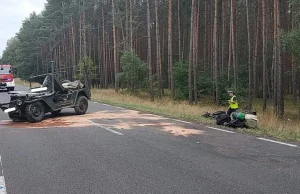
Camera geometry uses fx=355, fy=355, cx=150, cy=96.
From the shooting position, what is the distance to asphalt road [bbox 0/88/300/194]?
5375 millimetres

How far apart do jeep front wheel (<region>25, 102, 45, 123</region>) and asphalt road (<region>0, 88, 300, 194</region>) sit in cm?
267

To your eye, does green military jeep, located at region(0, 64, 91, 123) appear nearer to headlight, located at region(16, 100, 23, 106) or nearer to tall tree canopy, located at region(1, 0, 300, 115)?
headlight, located at region(16, 100, 23, 106)

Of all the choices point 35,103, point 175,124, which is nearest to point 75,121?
point 35,103

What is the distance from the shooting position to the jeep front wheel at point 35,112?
44.7 feet

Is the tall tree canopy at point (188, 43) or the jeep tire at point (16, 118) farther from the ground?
the tall tree canopy at point (188, 43)

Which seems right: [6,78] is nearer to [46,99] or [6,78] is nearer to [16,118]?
[16,118]

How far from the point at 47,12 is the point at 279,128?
62.9m

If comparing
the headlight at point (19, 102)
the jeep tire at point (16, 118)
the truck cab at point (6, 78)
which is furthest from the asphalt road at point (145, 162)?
the truck cab at point (6, 78)

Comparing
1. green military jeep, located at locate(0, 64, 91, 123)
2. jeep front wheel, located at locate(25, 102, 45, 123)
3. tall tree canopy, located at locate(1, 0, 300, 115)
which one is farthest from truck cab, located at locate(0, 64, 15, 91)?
jeep front wheel, located at locate(25, 102, 45, 123)

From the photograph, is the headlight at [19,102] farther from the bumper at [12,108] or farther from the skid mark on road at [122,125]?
the skid mark on road at [122,125]

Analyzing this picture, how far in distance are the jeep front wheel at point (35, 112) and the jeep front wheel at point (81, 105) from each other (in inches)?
83.4

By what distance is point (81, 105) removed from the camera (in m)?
16.4

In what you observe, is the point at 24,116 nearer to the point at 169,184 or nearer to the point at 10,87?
the point at 169,184

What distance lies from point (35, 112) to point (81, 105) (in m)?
2.86
